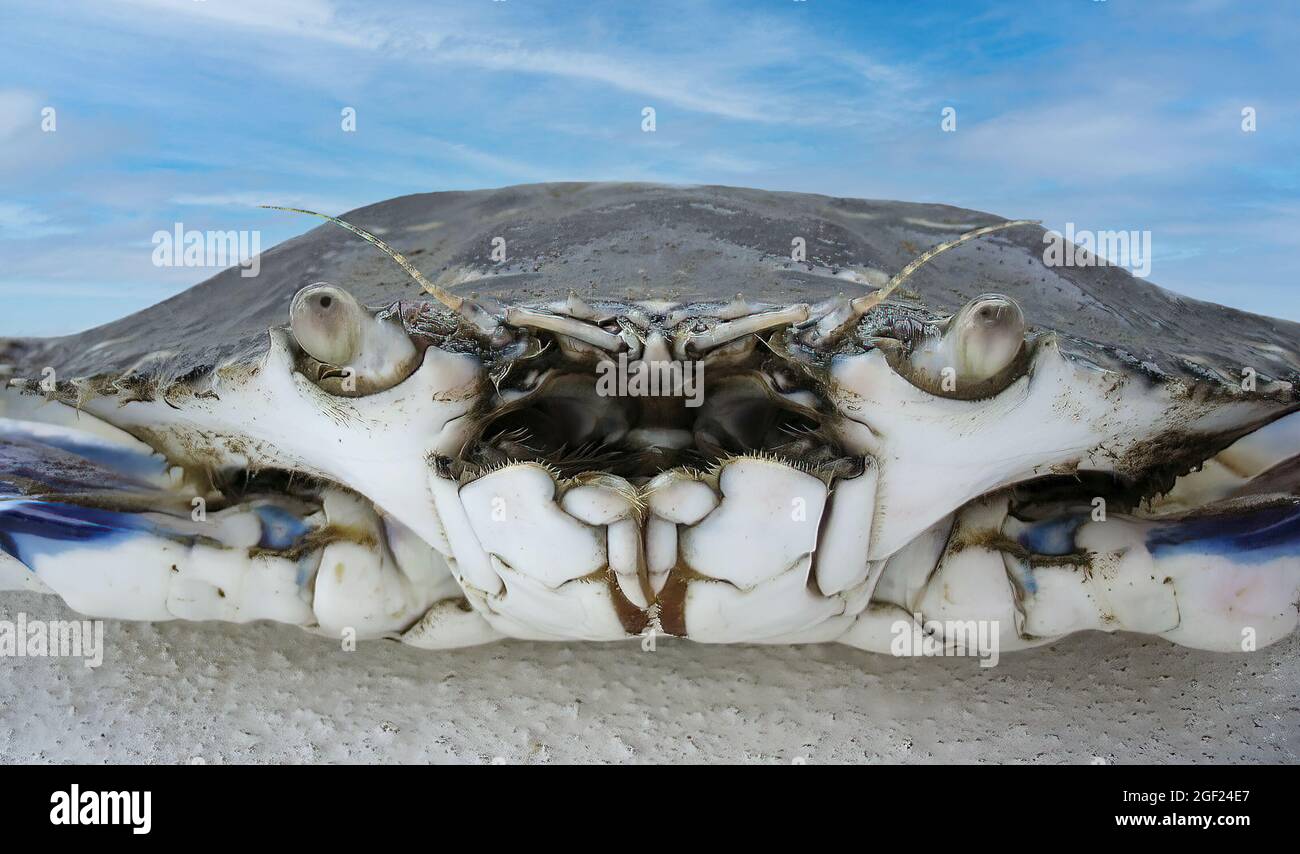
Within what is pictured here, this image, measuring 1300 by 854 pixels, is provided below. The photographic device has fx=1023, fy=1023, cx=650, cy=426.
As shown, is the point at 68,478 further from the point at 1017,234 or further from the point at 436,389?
the point at 1017,234

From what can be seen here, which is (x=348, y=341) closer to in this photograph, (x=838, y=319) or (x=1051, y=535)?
(x=838, y=319)

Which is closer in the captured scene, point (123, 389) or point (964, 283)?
point (123, 389)

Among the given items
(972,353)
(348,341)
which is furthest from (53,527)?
(972,353)

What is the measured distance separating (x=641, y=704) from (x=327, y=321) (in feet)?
2.85

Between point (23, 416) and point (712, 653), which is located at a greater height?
point (23, 416)

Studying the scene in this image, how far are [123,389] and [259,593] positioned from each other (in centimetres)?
45

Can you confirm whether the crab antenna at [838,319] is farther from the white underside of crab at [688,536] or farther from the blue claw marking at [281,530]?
the blue claw marking at [281,530]

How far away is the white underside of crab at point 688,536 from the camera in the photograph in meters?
1.35

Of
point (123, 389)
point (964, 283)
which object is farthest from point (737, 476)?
point (123, 389)

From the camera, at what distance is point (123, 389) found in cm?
186

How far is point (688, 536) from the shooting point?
1.36m

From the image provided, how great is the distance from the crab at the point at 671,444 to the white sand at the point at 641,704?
0.09 metres
